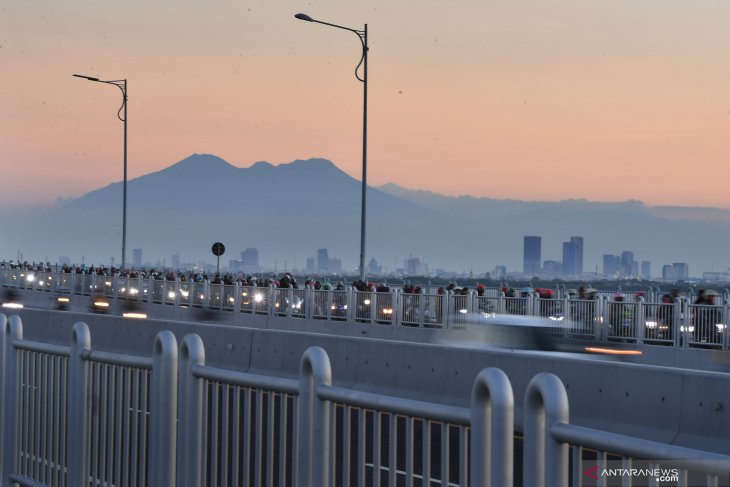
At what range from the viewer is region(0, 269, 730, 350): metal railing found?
26.9m

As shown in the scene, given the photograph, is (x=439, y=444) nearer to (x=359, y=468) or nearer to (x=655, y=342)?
(x=359, y=468)

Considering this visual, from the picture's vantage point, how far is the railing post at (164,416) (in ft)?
21.0

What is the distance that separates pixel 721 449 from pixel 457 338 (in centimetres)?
781

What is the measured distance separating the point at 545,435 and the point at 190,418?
8.74 ft

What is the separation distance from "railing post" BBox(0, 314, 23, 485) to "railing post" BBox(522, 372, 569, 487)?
5.07m

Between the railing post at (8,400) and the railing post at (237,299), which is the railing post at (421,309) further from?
the railing post at (8,400)

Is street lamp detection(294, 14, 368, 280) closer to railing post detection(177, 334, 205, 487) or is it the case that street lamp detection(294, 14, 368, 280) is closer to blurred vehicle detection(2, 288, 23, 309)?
blurred vehicle detection(2, 288, 23, 309)

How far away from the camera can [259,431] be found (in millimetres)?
5707

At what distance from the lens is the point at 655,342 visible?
2783cm

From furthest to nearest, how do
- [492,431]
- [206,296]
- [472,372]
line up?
[206,296] < [472,372] < [492,431]

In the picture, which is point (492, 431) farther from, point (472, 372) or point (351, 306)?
point (351, 306)

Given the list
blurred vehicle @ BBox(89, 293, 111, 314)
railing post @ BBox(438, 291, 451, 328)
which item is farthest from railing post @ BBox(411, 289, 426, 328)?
blurred vehicle @ BBox(89, 293, 111, 314)

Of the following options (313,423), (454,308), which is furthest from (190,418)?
(454,308)

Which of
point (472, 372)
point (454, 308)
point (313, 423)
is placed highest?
point (313, 423)
